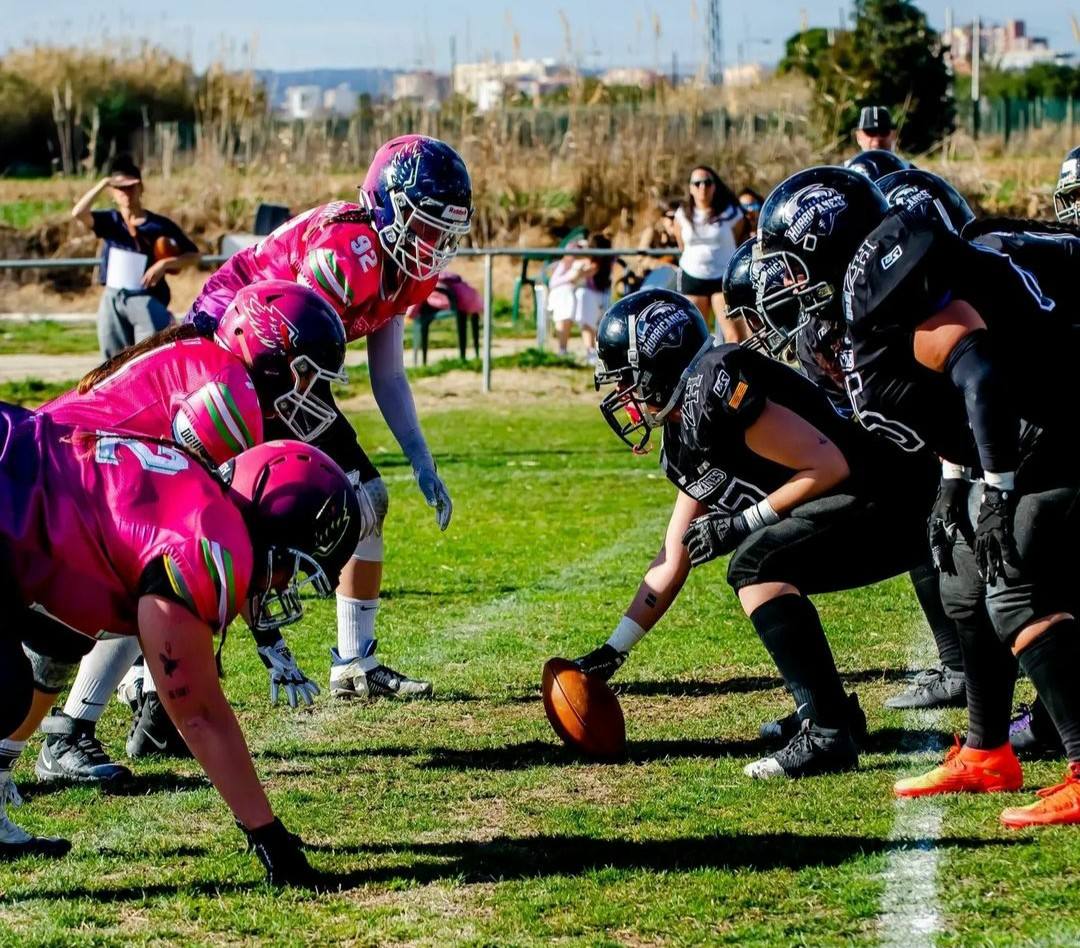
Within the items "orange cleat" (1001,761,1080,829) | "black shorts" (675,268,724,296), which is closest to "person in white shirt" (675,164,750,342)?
"black shorts" (675,268,724,296)

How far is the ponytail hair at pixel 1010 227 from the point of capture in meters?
4.81

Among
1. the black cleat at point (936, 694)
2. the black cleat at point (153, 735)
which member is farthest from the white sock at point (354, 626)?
the black cleat at point (936, 694)

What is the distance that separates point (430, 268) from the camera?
6008 millimetres

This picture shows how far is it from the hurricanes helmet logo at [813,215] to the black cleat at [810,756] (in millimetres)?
1497

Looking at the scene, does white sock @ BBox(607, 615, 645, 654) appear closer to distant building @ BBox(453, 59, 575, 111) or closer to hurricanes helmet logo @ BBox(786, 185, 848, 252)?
hurricanes helmet logo @ BBox(786, 185, 848, 252)

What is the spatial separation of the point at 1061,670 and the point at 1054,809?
371mm

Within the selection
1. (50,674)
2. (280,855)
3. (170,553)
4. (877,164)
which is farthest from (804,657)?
(877,164)

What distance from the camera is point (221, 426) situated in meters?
4.37

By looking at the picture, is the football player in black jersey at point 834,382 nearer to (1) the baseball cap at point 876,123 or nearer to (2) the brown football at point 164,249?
(1) the baseball cap at point 876,123

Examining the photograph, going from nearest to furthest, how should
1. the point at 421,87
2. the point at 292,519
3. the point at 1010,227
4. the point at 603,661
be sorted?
the point at 292,519
the point at 1010,227
the point at 603,661
the point at 421,87

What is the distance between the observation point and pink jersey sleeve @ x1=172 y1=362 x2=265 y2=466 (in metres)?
4.37

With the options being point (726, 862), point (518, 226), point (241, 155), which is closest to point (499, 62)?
point (518, 226)

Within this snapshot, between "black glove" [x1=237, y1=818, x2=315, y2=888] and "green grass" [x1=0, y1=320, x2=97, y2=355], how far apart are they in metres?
15.1

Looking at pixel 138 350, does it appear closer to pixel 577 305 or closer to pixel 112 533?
pixel 112 533
